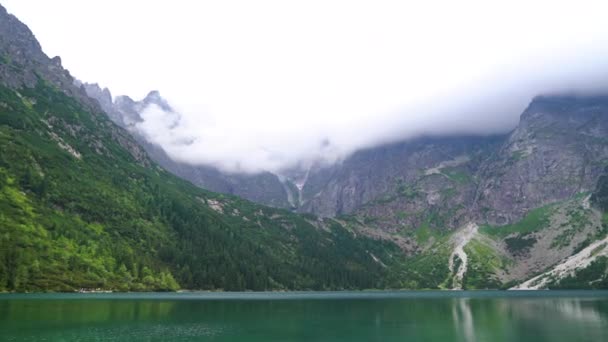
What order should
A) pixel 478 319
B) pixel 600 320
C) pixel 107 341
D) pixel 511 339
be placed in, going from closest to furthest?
1. pixel 107 341
2. pixel 511 339
3. pixel 600 320
4. pixel 478 319

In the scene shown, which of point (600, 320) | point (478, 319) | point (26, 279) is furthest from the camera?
point (26, 279)

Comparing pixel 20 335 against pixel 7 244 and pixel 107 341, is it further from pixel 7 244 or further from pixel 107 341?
pixel 7 244

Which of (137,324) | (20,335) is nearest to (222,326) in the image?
(137,324)

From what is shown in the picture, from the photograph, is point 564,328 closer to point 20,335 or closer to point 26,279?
point 20,335

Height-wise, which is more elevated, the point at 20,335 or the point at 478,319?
the point at 20,335

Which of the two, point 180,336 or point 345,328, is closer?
point 180,336

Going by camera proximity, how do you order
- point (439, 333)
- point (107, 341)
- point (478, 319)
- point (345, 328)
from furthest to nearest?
point (478, 319), point (345, 328), point (439, 333), point (107, 341)

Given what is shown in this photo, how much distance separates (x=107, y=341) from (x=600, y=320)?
85.6 meters

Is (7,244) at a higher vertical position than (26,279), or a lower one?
higher

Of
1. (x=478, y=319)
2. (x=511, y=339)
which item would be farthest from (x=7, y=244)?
(x=511, y=339)

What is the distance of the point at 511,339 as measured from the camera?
67.6 metres

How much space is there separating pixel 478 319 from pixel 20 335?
270 ft

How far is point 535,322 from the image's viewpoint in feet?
303

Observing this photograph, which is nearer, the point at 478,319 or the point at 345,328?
the point at 345,328
